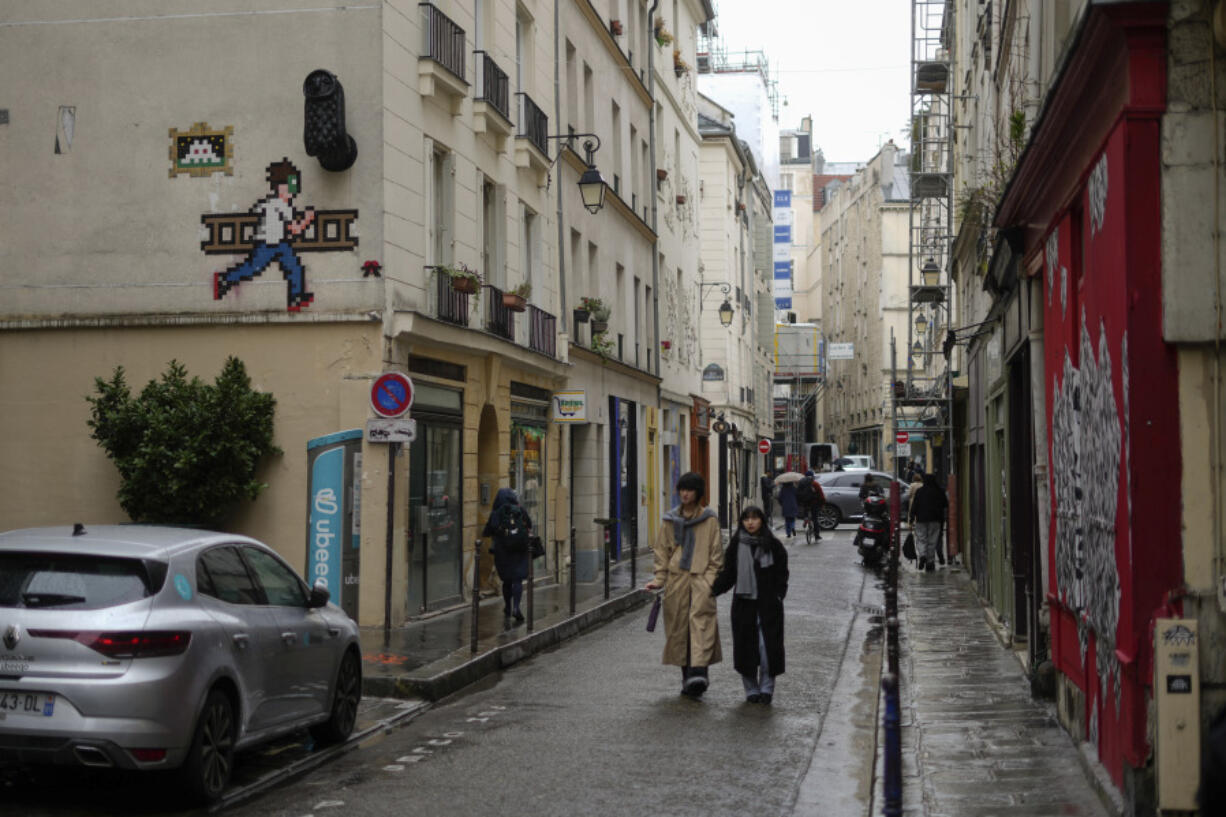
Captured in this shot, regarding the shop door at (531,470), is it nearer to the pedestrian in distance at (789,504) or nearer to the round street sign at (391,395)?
the round street sign at (391,395)

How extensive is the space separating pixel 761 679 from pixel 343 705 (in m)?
3.65

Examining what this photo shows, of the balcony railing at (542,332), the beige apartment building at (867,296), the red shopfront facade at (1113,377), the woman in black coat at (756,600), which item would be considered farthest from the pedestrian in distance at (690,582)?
the beige apartment building at (867,296)

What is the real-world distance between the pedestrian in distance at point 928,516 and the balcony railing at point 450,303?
11.2 meters

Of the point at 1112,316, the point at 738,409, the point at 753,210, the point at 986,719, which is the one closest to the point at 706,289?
the point at 738,409

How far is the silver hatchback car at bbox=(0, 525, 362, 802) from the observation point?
7.57 meters

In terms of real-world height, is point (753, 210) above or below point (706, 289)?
above

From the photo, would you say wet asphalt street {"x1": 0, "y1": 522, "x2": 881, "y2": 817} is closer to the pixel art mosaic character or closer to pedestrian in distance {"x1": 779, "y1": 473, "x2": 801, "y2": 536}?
the pixel art mosaic character

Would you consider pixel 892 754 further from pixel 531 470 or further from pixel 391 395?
pixel 531 470

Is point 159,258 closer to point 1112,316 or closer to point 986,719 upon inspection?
point 986,719

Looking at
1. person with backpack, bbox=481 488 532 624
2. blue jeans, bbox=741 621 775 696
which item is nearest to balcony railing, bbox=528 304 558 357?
person with backpack, bbox=481 488 532 624

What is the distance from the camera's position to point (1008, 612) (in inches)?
653

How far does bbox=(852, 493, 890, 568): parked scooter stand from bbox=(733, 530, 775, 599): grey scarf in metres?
16.8

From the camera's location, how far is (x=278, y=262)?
16.6m

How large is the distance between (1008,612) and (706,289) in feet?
114
